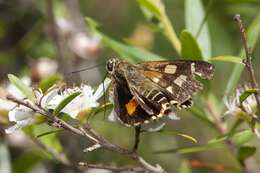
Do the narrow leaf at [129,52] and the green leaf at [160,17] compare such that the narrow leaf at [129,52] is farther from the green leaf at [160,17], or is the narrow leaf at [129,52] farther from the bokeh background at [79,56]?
the bokeh background at [79,56]

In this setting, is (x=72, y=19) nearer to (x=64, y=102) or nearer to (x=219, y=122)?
(x=219, y=122)

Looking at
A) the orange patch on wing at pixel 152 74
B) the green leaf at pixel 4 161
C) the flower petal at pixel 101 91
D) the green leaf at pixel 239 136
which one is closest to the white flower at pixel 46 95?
the flower petal at pixel 101 91

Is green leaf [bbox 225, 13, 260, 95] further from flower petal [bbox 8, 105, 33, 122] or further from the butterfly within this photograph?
flower petal [bbox 8, 105, 33, 122]

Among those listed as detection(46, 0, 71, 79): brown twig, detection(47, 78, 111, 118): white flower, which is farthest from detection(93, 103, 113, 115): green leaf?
detection(46, 0, 71, 79): brown twig

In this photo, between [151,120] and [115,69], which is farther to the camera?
[115,69]

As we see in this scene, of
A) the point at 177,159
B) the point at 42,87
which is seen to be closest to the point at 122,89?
the point at 42,87

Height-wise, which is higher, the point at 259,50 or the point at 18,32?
the point at 18,32
